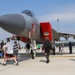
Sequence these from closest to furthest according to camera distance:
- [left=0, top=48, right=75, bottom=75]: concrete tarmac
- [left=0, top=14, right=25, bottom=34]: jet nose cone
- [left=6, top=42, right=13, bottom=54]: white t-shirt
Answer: [left=0, top=48, right=75, bottom=75]: concrete tarmac < [left=0, top=14, right=25, bottom=34]: jet nose cone < [left=6, top=42, right=13, bottom=54]: white t-shirt

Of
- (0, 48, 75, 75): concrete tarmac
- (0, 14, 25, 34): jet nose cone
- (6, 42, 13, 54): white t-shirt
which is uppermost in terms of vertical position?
(0, 14, 25, 34): jet nose cone

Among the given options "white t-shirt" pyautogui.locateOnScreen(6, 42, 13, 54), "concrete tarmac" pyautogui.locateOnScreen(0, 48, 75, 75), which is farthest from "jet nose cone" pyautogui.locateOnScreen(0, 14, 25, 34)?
"concrete tarmac" pyautogui.locateOnScreen(0, 48, 75, 75)

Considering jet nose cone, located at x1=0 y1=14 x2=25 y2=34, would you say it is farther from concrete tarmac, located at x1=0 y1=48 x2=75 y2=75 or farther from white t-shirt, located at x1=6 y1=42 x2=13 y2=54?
concrete tarmac, located at x1=0 y1=48 x2=75 y2=75

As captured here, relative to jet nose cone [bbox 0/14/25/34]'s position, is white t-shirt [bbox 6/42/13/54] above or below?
below

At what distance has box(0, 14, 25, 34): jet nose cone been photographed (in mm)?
10023

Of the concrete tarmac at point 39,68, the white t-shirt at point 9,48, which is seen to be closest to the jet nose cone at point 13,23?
the white t-shirt at point 9,48

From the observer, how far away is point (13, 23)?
33.8ft

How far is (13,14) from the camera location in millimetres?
10695

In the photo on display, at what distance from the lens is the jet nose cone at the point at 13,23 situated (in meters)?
10.0

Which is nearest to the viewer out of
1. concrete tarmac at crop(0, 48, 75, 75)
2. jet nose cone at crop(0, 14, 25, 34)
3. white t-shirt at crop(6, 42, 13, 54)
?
concrete tarmac at crop(0, 48, 75, 75)

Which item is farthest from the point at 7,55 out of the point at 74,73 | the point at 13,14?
the point at 74,73

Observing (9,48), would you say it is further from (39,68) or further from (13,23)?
(39,68)

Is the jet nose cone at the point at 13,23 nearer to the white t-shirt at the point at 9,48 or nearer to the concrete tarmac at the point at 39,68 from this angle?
the white t-shirt at the point at 9,48

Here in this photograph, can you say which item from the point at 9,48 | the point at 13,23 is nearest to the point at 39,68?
the point at 9,48
